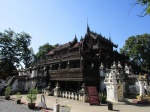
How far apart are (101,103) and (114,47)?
23030mm

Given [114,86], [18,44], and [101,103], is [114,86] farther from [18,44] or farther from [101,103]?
[18,44]

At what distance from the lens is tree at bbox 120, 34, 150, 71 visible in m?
43.0

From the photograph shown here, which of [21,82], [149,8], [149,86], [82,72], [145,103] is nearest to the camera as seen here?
[149,8]

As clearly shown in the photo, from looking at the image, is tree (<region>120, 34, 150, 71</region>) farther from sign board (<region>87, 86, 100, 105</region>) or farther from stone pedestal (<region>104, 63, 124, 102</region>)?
sign board (<region>87, 86, 100, 105</region>)

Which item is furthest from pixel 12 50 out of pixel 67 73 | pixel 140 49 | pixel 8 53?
pixel 140 49

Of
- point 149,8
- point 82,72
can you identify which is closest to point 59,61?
point 82,72

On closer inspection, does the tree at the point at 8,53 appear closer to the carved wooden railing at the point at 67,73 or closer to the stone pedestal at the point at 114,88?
the carved wooden railing at the point at 67,73

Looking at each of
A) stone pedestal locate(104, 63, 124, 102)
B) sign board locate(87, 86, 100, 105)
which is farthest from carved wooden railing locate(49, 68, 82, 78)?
stone pedestal locate(104, 63, 124, 102)

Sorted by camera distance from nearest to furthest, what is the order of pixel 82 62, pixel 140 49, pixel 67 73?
pixel 82 62 < pixel 67 73 < pixel 140 49

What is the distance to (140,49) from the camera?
142 ft

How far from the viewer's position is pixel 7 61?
1745 inches

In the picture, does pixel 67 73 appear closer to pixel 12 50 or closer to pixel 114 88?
pixel 114 88

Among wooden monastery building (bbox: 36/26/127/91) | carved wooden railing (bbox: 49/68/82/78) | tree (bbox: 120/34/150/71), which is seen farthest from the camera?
tree (bbox: 120/34/150/71)

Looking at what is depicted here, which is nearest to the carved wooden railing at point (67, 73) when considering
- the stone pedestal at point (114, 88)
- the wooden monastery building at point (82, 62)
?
the wooden monastery building at point (82, 62)
